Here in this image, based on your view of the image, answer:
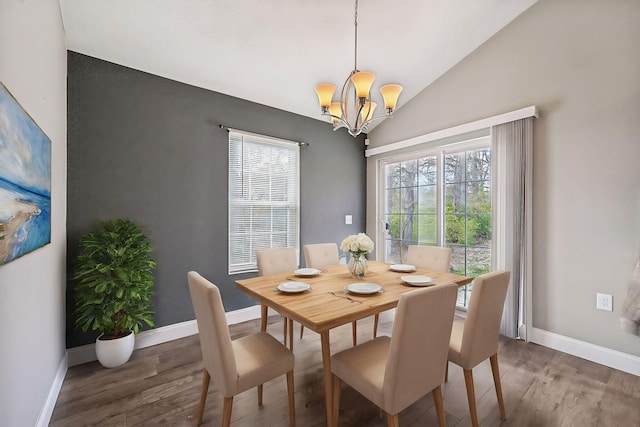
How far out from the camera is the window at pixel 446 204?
124 inches

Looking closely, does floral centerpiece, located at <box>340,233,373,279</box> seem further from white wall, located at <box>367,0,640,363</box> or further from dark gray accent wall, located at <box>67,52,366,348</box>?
white wall, located at <box>367,0,640,363</box>

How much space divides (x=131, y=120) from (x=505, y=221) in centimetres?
369

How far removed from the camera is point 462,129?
10.2 ft

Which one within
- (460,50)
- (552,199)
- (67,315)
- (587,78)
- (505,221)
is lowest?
(67,315)

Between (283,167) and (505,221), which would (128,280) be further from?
(505,221)

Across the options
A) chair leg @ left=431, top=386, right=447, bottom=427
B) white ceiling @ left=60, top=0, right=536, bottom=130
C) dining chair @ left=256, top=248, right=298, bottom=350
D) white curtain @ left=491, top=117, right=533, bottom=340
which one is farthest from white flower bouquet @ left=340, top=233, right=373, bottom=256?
white ceiling @ left=60, top=0, right=536, bottom=130

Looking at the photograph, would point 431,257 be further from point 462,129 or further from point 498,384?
point 462,129

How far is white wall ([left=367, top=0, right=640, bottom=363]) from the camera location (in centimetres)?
218

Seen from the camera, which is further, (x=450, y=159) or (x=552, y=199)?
(x=450, y=159)

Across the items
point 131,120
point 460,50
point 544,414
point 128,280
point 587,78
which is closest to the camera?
point 544,414

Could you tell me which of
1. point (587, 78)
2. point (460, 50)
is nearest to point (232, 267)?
point (460, 50)

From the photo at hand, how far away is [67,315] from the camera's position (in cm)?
228

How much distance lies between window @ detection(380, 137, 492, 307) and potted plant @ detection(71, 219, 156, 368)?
3051 mm

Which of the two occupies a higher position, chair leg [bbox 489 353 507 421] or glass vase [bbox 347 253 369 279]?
glass vase [bbox 347 253 369 279]
